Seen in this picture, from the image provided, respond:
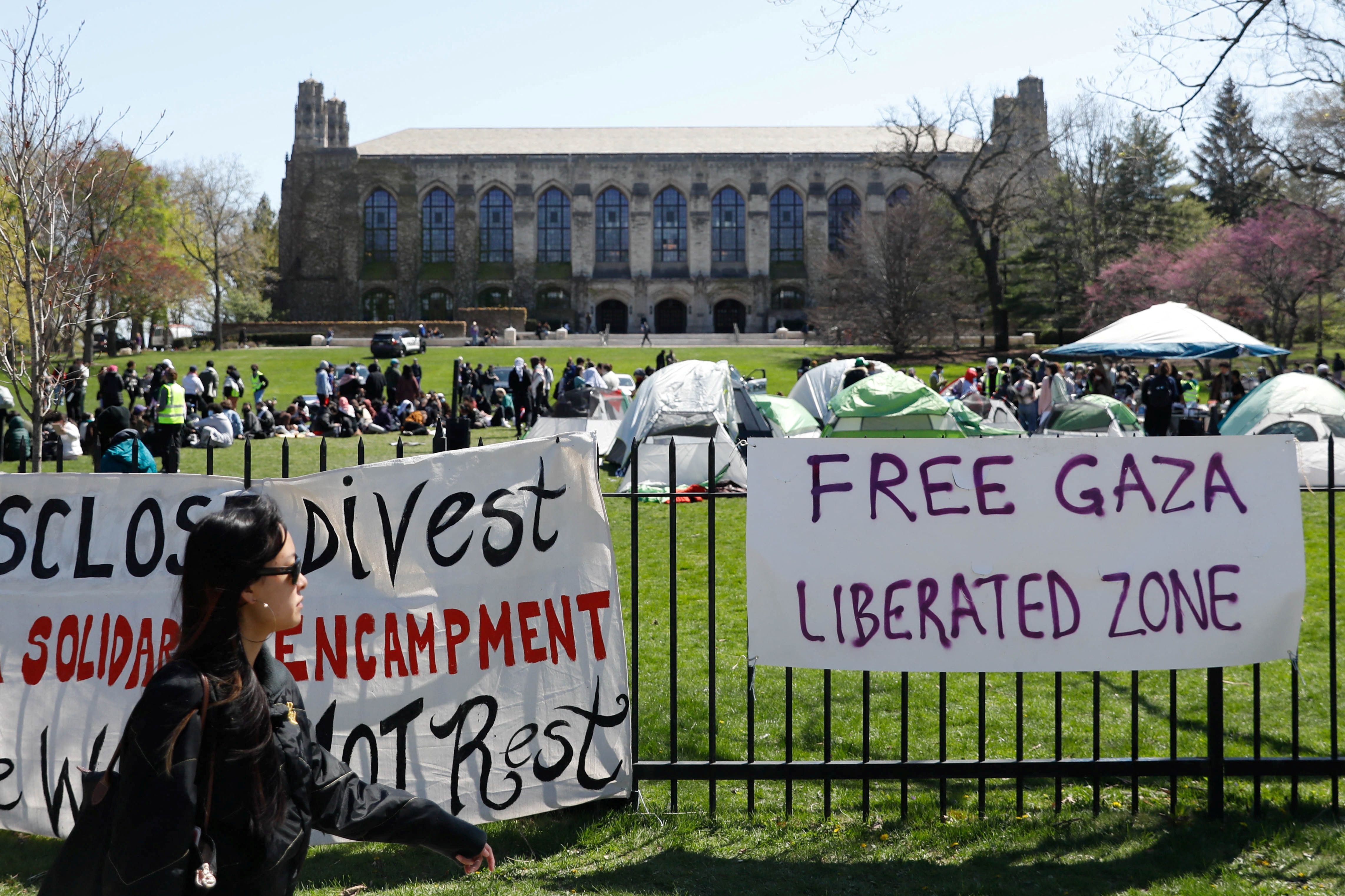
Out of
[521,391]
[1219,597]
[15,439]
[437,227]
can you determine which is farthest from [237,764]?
[437,227]

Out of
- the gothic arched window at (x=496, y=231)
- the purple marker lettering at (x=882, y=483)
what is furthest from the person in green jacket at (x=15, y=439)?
the gothic arched window at (x=496, y=231)

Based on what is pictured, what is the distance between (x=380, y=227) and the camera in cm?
6762

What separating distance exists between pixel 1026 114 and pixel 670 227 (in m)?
22.0

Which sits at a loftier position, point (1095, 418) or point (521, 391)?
point (521, 391)

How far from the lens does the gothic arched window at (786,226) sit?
67.2 m

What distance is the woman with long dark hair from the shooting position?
1802mm

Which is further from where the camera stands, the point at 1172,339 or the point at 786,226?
the point at 786,226

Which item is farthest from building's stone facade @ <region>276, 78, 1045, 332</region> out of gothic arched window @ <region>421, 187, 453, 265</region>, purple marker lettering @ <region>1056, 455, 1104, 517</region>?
purple marker lettering @ <region>1056, 455, 1104, 517</region>

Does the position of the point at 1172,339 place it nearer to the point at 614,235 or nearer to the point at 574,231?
the point at 574,231

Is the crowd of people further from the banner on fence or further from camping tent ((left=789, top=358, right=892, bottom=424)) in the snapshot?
the banner on fence

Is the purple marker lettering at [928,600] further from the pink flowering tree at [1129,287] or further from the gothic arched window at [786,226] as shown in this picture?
the gothic arched window at [786,226]

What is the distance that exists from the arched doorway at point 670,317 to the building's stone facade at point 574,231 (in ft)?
0.37

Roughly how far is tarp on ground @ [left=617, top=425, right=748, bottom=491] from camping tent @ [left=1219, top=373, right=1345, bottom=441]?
6.35 m

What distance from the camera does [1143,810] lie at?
4145 mm
